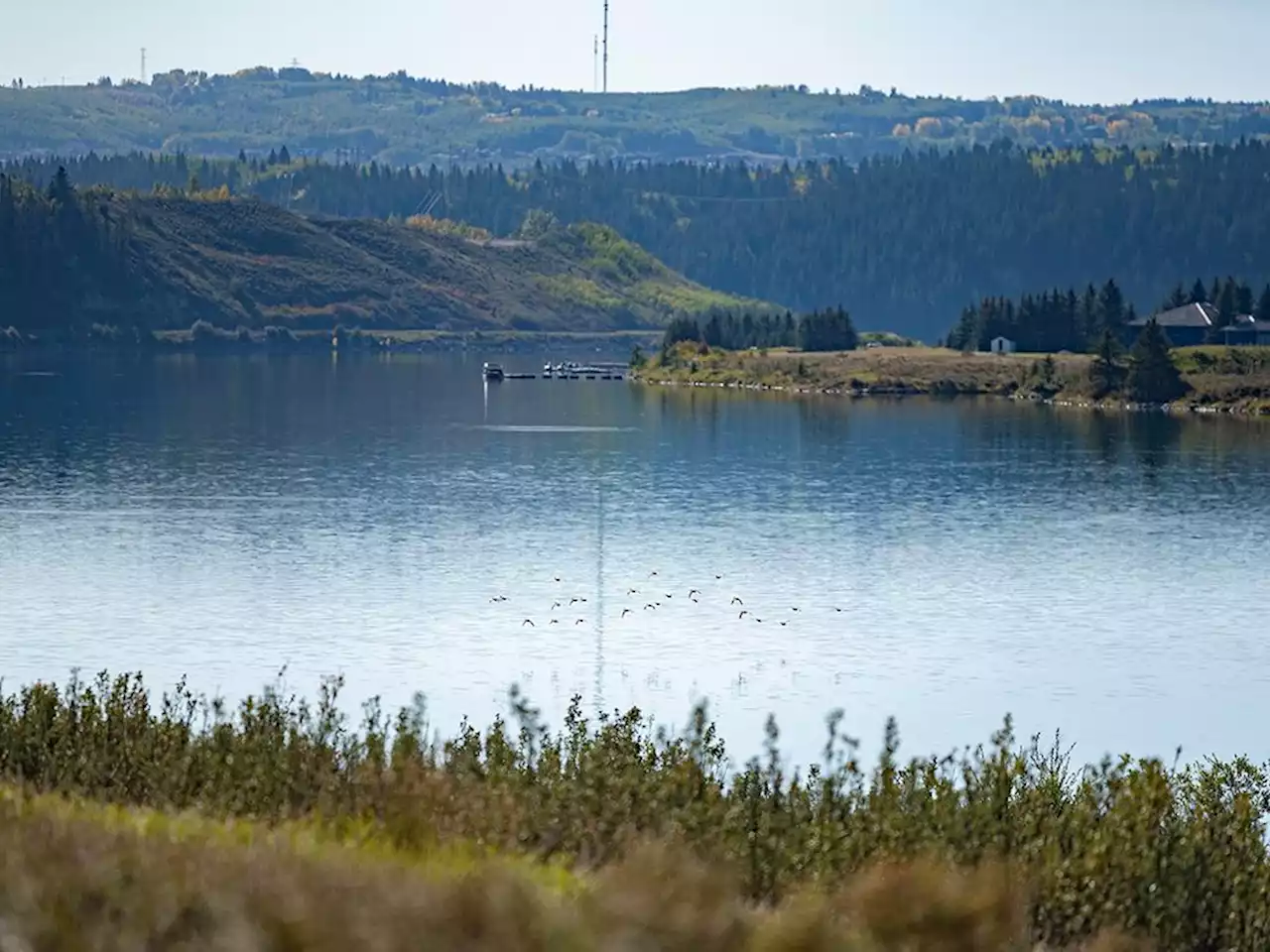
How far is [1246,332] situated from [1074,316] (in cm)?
1437

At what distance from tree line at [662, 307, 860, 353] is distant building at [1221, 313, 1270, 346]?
1461 inches

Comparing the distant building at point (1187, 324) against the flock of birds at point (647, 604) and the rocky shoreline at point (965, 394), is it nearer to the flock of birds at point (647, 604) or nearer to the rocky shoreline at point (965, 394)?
the rocky shoreline at point (965, 394)

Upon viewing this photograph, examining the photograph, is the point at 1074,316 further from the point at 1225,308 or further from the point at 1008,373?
the point at 1008,373

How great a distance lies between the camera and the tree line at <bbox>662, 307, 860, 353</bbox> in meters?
184

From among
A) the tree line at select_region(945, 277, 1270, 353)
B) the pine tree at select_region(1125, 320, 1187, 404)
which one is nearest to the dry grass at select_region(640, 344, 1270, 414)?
the pine tree at select_region(1125, 320, 1187, 404)

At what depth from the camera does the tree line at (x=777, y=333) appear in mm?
184500

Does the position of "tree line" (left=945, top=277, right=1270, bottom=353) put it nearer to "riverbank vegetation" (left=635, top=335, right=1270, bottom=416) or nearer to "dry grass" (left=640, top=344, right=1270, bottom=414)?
"riverbank vegetation" (left=635, top=335, right=1270, bottom=416)

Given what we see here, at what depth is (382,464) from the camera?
292ft

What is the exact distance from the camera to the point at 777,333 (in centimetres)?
19700

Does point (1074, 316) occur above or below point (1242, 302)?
below

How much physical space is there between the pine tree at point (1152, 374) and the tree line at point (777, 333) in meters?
47.8

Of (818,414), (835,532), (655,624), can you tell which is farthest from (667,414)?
(655,624)

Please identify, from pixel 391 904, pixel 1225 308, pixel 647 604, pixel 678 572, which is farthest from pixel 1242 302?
pixel 391 904

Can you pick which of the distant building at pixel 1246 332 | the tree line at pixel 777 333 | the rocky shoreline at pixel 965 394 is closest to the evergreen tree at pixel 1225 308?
the distant building at pixel 1246 332
